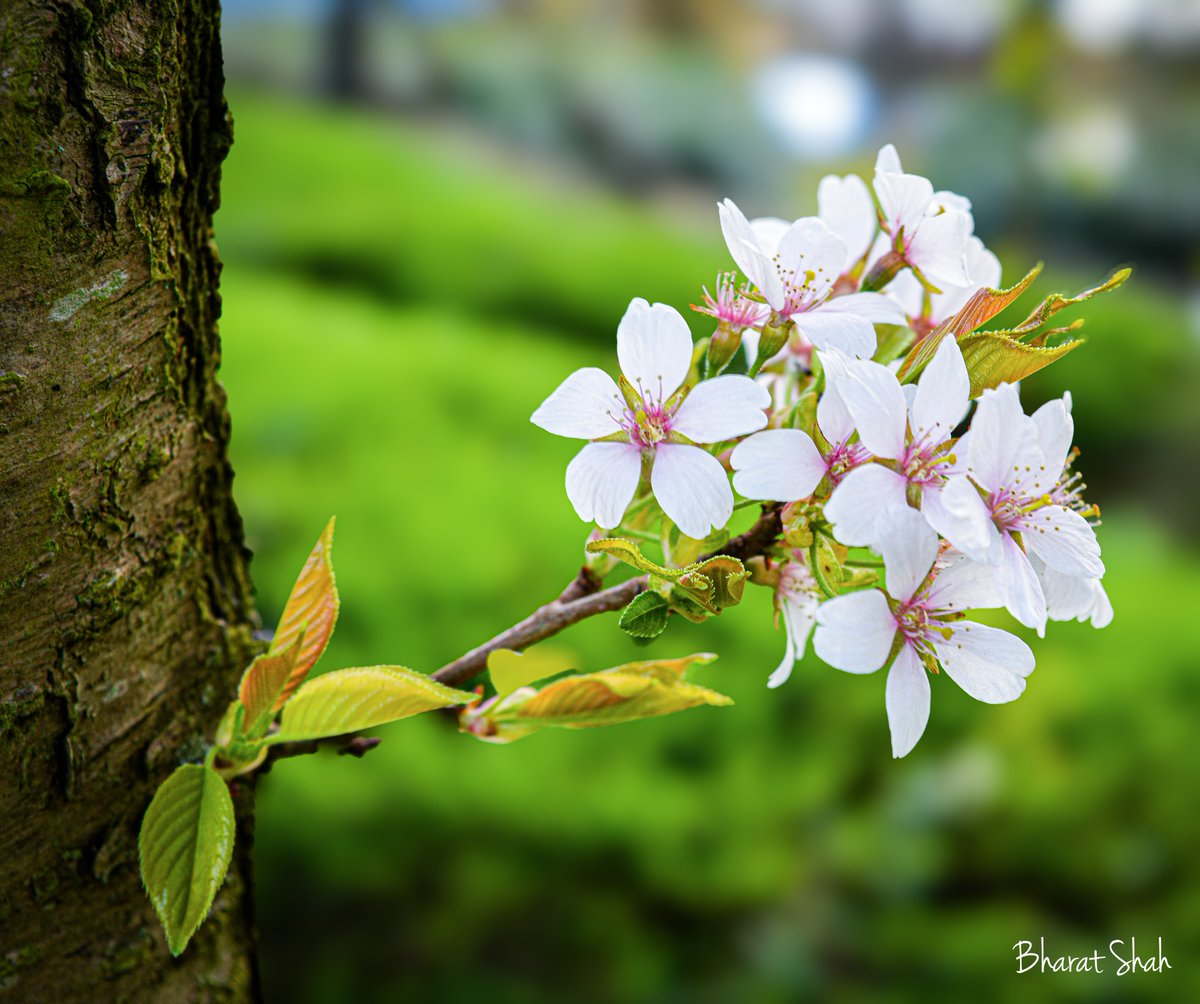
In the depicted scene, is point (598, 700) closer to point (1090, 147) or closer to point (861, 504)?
point (861, 504)

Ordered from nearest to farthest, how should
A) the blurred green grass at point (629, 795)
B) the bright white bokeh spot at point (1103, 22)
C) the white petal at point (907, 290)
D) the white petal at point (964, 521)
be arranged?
the white petal at point (964, 521)
the white petal at point (907, 290)
the blurred green grass at point (629, 795)
the bright white bokeh spot at point (1103, 22)

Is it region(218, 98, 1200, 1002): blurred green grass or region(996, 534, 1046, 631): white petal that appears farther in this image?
region(218, 98, 1200, 1002): blurred green grass

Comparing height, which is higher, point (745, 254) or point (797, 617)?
point (745, 254)

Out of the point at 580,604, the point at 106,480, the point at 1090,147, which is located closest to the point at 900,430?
the point at 580,604

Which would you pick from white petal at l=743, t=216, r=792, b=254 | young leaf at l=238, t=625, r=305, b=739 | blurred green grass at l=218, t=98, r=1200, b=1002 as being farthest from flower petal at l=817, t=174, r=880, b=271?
blurred green grass at l=218, t=98, r=1200, b=1002

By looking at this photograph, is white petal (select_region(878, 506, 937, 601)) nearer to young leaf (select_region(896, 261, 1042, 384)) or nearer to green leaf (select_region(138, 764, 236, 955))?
young leaf (select_region(896, 261, 1042, 384))

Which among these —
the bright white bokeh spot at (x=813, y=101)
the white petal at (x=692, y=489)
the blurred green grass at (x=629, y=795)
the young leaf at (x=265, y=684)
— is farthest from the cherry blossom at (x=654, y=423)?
the bright white bokeh spot at (x=813, y=101)

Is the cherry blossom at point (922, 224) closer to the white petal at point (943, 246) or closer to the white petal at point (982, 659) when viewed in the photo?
the white petal at point (943, 246)
